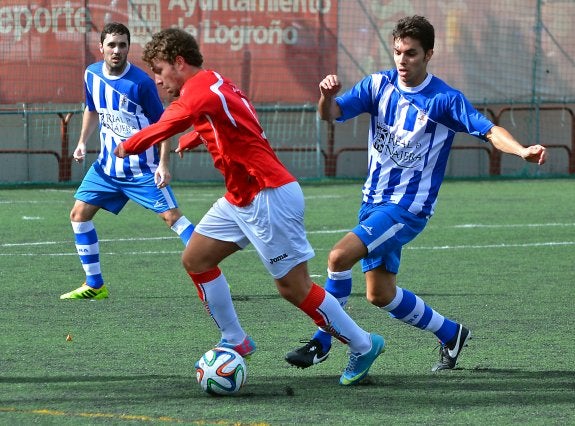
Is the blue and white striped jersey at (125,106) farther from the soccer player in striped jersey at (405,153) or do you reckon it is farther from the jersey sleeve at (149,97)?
the soccer player in striped jersey at (405,153)

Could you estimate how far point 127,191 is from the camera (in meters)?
8.84

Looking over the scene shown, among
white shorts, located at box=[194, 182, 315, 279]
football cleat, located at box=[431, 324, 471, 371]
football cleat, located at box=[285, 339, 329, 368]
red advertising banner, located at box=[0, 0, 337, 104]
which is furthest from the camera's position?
red advertising banner, located at box=[0, 0, 337, 104]

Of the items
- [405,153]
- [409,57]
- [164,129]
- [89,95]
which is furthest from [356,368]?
[89,95]

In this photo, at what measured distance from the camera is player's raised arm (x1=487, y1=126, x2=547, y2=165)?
5.64m

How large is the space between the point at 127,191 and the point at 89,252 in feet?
1.73

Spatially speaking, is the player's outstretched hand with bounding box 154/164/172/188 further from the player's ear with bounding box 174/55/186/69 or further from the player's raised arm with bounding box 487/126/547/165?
the player's raised arm with bounding box 487/126/547/165

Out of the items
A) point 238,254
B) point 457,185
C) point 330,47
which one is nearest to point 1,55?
point 330,47

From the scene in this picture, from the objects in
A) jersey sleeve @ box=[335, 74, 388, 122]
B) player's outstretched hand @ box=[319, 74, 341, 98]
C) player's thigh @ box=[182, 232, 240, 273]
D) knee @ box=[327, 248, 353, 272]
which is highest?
player's outstretched hand @ box=[319, 74, 341, 98]

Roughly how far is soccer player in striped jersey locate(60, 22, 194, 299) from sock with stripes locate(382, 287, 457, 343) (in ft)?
9.51

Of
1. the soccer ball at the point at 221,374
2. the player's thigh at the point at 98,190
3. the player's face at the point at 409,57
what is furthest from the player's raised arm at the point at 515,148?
the player's thigh at the point at 98,190

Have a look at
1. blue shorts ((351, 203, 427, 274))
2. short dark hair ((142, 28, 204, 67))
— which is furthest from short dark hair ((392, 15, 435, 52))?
short dark hair ((142, 28, 204, 67))

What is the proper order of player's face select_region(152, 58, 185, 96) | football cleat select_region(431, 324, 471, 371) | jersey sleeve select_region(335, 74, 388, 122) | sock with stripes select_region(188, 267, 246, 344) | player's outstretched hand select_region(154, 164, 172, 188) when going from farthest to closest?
1. player's outstretched hand select_region(154, 164, 172, 188)
2. jersey sleeve select_region(335, 74, 388, 122)
3. football cleat select_region(431, 324, 471, 371)
4. sock with stripes select_region(188, 267, 246, 344)
5. player's face select_region(152, 58, 185, 96)

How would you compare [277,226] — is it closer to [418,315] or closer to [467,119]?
[418,315]

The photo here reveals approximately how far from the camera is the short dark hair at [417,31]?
6.25m
